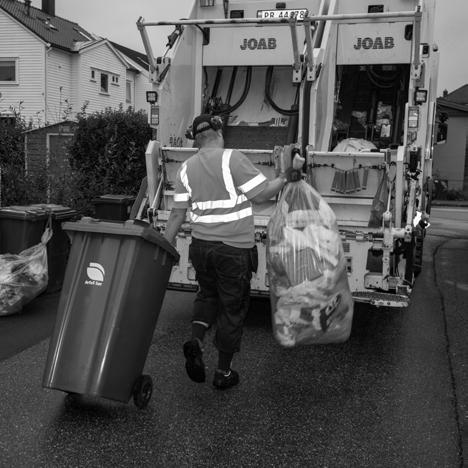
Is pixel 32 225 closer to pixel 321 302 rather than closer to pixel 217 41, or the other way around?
pixel 217 41

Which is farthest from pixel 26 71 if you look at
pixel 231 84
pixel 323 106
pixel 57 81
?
pixel 323 106

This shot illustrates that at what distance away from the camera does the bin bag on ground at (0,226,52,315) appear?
5.58 meters

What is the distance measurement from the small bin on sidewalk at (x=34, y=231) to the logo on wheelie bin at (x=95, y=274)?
2.95 meters

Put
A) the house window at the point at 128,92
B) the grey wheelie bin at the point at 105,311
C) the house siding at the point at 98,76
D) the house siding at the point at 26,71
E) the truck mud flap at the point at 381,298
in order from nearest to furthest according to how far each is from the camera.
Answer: the grey wheelie bin at the point at 105,311
the truck mud flap at the point at 381,298
the house siding at the point at 26,71
the house siding at the point at 98,76
the house window at the point at 128,92

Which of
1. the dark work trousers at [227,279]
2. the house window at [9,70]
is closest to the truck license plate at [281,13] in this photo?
the dark work trousers at [227,279]

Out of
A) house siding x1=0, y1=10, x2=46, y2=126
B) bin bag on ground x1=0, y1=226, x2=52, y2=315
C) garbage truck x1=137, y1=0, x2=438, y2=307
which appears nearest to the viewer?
garbage truck x1=137, y1=0, x2=438, y2=307

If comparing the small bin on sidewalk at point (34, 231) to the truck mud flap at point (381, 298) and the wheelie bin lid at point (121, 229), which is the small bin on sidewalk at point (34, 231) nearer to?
the wheelie bin lid at point (121, 229)

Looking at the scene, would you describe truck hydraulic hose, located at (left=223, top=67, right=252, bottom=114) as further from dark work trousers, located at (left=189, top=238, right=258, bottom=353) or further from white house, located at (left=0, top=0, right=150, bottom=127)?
white house, located at (left=0, top=0, right=150, bottom=127)

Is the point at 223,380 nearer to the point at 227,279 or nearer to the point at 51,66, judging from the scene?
the point at 227,279

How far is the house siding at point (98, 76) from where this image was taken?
28.1 metres

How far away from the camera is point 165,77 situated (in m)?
5.98

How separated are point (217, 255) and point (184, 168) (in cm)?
59

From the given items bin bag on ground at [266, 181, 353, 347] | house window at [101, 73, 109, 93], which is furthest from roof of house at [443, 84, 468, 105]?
bin bag on ground at [266, 181, 353, 347]

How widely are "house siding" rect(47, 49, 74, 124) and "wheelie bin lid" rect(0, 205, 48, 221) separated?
20.3 meters
